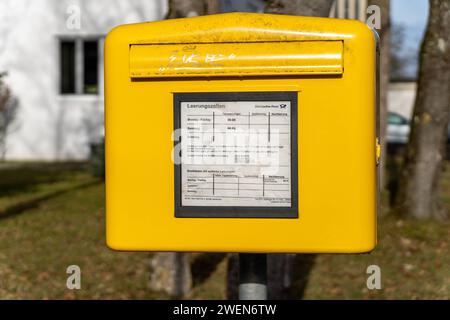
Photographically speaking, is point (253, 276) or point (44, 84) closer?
point (253, 276)

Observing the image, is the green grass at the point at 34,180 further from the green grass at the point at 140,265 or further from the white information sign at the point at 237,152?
the white information sign at the point at 237,152

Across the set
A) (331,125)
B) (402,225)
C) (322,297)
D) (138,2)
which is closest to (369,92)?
(331,125)

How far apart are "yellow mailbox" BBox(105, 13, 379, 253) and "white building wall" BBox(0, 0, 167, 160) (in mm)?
15758

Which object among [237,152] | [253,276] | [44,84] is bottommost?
[253,276]

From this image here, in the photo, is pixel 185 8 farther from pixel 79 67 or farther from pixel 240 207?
pixel 79 67

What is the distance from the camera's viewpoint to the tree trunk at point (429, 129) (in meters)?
8.62

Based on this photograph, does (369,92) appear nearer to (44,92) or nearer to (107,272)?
(107,272)

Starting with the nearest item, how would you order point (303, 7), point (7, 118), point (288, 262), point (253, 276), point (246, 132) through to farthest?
point (246, 132), point (253, 276), point (303, 7), point (288, 262), point (7, 118)

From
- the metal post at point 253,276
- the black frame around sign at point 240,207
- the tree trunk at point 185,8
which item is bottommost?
the metal post at point 253,276

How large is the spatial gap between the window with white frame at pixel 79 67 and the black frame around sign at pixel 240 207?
16186 mm

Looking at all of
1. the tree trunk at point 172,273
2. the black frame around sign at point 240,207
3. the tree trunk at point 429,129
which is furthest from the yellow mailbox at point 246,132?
the tree trunk at point 429,129

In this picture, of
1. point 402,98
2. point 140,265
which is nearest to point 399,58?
point 402,98

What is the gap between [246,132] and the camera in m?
2.97

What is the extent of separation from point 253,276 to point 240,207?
42 cm
